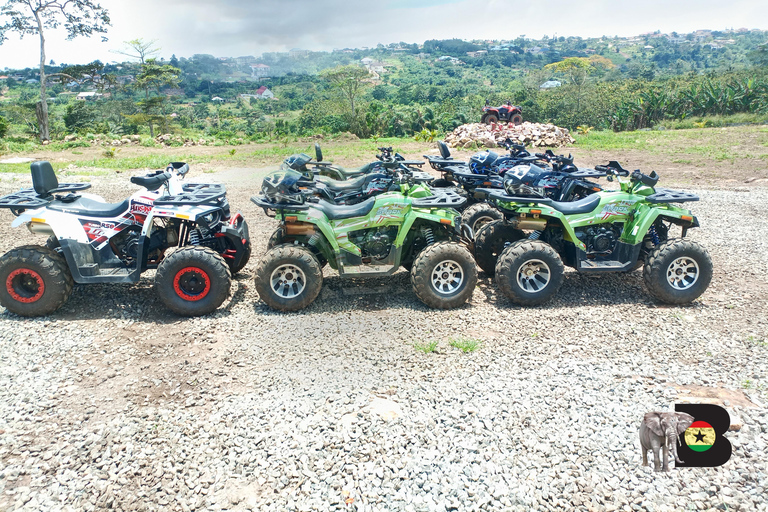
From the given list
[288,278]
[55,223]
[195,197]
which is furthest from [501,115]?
[55,223]

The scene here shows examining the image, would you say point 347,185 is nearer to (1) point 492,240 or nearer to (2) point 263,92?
(1) point 492,240

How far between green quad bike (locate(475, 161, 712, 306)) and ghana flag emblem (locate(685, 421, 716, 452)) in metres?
2.83

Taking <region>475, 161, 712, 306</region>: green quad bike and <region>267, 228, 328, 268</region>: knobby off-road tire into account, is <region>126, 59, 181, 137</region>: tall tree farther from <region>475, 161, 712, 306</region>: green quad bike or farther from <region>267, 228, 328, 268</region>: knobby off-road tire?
<region>475, 161, 712, 306</region>: green quad bike

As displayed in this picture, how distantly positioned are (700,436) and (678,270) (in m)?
3.40

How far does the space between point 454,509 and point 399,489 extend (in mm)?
398

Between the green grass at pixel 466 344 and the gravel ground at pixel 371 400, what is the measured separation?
107 mm

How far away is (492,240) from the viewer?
25.5 feet

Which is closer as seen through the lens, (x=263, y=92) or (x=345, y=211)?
(x=345, y=211)

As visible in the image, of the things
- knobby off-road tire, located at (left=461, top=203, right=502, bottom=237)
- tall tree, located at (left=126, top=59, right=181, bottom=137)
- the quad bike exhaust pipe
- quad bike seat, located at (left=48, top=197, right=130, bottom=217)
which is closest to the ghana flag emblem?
knobby off-road tire, located at (left=461, top=203, right=502, bottom=237)

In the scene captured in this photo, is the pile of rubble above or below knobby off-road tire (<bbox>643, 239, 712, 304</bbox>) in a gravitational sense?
above

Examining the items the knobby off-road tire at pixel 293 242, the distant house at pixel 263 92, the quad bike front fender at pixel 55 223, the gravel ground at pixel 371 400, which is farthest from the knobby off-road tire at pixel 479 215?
the distant house at pixel 263 92

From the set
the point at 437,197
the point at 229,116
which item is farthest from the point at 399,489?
the point at 229,116

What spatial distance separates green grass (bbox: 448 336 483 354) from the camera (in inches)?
220

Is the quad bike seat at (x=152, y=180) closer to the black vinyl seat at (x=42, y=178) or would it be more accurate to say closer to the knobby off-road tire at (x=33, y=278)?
the black vinyl seat at (x=42, y=178)
